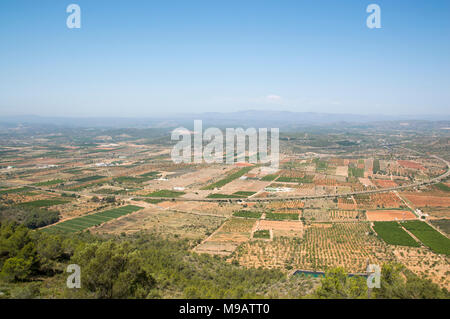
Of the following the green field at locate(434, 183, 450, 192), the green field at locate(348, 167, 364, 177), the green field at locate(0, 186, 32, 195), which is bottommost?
the green field at locate(0, 186, 32, 195)

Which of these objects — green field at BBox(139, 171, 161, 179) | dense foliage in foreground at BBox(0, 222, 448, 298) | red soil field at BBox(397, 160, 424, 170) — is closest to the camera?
dense foliage in foreground at BBox(0, 222, 448, 298)

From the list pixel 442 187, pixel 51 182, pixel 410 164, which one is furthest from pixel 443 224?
pixel 51 182

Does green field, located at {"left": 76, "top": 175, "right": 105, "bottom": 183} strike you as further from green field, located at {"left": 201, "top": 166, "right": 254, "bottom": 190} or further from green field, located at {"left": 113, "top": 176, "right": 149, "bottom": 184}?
green field, located at {"left": 201, "top": 166, "right": 254, "bottom": 190}

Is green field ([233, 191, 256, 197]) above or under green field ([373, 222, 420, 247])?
above

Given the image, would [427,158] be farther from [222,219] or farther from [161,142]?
[161,142]

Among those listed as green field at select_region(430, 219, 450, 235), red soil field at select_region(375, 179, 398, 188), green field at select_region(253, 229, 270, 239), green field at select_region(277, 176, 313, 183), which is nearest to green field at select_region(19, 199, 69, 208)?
green field at select_region(253, 229, 270, 239)
